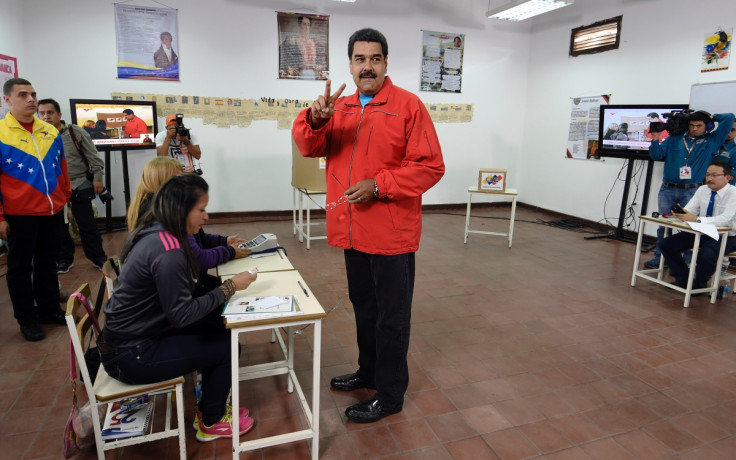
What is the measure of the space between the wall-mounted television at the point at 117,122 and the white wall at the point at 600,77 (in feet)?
19.9

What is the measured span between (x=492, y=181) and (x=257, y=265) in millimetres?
4244

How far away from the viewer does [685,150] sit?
488 cm

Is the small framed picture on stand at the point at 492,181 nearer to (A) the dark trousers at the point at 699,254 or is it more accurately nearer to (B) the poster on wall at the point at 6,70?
(A) the dark trousers at the point at 699,254

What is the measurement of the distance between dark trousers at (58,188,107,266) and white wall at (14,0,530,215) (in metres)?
2.24

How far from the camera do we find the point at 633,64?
6230 mm

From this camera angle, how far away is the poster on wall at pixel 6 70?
4.34 m

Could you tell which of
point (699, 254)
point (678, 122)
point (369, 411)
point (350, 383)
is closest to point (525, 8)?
point (678, 122)

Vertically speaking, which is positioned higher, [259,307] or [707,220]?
[707,220]

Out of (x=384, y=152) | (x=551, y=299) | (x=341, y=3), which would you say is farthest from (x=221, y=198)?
(x=384, y=152)

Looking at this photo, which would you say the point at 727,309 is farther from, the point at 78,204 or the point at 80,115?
the point at 80,115

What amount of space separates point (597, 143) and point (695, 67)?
5.05 feet

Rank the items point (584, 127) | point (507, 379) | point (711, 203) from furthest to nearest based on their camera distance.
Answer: point (584, 127), point (711, 203), point (507, 379)

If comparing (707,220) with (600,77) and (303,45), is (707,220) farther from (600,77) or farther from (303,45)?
(303,45)

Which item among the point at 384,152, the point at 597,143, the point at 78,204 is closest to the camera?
the point at 384,152
